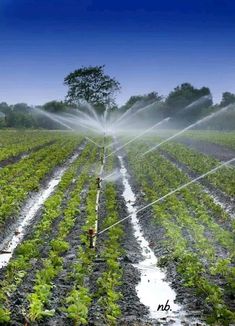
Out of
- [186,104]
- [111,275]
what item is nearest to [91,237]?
[111,275]

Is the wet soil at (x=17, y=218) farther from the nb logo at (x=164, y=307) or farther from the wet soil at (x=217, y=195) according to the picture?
the wet soil at (x=217, y=195)

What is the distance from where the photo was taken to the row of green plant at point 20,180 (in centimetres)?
1490

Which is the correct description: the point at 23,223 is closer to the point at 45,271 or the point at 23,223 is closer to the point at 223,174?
the point at 45,271

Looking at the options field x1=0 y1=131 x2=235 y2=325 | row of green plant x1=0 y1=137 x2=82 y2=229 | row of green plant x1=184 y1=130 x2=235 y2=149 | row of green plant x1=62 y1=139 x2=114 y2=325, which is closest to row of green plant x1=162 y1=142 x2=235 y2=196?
field x1=0 y1=131 x2=235 y2=325

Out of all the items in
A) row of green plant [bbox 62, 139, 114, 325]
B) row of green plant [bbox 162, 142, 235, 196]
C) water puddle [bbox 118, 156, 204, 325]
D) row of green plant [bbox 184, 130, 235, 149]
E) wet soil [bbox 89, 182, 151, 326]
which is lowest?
row of green plant [bbox 184, 130, 235, 149]

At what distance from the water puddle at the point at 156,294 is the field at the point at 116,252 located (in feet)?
0.06

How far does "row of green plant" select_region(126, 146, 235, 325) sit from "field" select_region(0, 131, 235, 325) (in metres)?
0.03

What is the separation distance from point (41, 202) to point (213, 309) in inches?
397

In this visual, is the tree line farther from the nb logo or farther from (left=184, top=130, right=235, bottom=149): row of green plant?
the nb logo

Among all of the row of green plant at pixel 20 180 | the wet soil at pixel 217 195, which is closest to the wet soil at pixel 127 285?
the row of green plant at pixel 20 180

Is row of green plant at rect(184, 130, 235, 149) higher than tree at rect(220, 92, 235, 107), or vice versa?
tree at rect(220, 92, 235, 107)

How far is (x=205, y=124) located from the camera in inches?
3529

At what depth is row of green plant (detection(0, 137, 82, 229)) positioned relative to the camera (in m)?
14.9

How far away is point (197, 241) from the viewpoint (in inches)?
457
